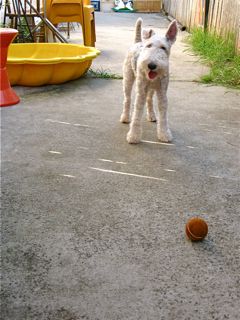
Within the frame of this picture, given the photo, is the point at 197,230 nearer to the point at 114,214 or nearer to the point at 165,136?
the point at 114,214

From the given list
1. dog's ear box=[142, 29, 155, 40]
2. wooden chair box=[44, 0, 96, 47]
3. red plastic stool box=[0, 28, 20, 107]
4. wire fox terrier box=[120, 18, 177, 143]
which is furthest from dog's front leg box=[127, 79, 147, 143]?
wooden chair box=[44, 0, 96, 47]

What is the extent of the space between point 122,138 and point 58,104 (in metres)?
1.05

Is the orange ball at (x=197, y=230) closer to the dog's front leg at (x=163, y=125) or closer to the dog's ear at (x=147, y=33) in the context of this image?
the dog's front leg at (x=163, y=125)

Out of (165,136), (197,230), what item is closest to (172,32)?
(165,136)

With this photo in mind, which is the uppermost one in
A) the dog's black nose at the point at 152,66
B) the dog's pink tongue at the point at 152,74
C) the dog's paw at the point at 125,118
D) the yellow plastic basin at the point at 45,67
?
the dog's black nose at the point at 152,66

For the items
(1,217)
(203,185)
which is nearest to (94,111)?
(203,185)

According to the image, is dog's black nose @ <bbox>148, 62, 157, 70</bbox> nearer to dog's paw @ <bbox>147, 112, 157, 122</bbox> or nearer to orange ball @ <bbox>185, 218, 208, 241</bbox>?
dog's paw @ <bbox>147, 112, 157, 122</bbox>

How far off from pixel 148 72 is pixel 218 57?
3.25 m

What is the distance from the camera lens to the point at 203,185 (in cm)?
246

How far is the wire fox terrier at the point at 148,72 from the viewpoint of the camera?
2.72m

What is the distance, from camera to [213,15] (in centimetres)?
705

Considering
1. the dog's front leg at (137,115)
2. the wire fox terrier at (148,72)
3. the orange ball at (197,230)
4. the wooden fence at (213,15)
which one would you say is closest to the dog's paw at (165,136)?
the wire fox terrier at (148,72)

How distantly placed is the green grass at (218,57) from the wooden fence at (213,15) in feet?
0.51

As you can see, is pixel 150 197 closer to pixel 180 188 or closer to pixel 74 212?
pixel 180 188
